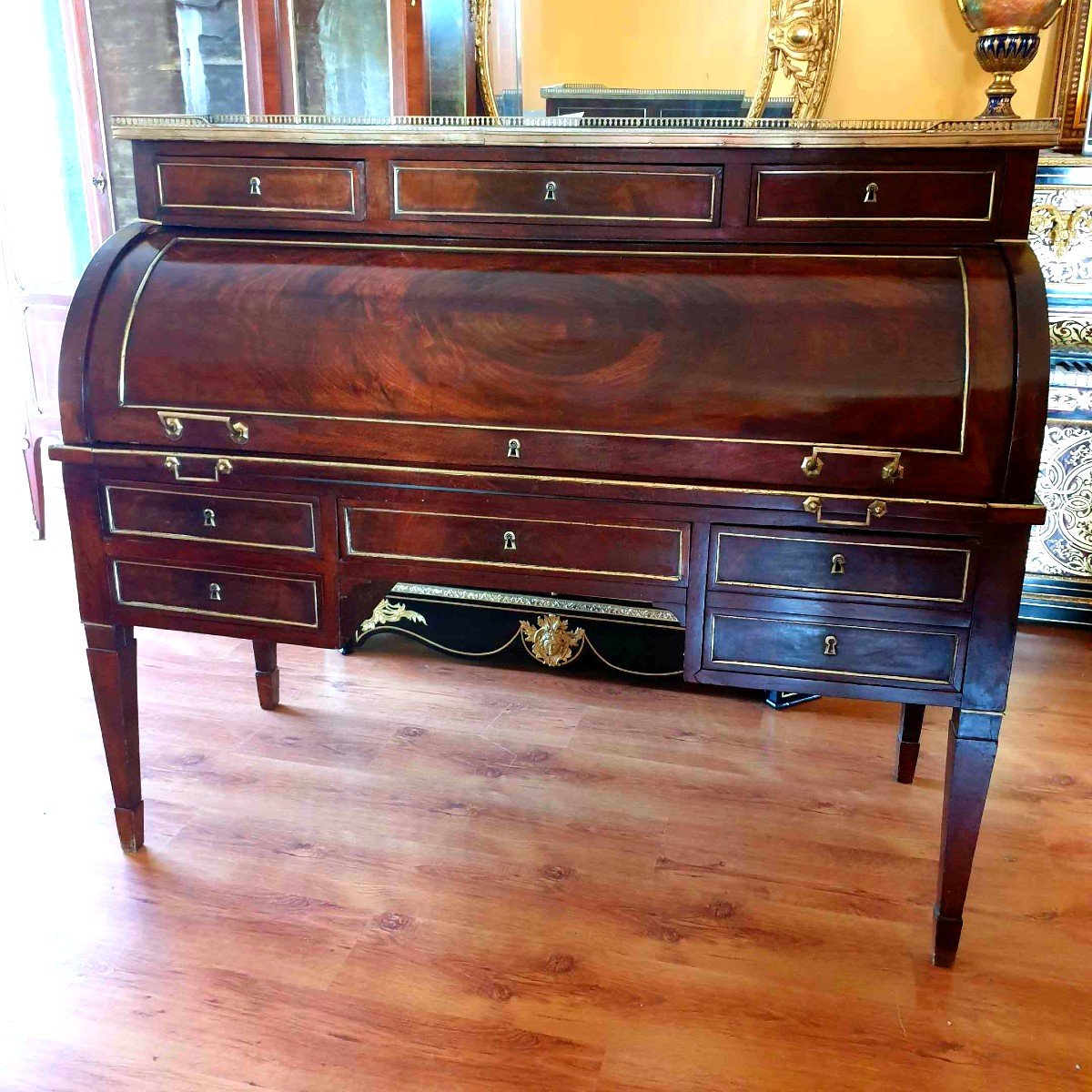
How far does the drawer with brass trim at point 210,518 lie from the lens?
1787 millimetres

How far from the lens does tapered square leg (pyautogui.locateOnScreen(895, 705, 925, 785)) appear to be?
88.0 inches

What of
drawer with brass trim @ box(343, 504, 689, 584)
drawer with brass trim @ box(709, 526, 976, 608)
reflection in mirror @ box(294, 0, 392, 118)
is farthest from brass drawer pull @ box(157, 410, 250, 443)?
reflection in mirror @ box(294, 0, 392, 118)

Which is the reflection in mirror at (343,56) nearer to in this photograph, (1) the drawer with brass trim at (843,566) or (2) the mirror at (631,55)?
(2) the mirror at (631,55)

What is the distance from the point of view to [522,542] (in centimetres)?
171

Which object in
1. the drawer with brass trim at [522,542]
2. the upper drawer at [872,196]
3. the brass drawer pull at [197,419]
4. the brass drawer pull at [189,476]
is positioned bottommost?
the drawer with brass trim at [522,542]

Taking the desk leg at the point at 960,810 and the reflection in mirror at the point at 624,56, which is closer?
the desk leg at the point at 960,810

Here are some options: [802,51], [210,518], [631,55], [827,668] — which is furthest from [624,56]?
[827,668]

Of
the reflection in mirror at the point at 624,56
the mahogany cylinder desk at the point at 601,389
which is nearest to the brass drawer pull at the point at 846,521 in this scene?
the mahogany cylinder desk at the point at 601,389

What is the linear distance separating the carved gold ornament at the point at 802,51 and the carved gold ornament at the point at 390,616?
5.04ft

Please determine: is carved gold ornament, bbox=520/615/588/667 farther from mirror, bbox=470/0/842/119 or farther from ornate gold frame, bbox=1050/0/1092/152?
ornate gold frame, bbox=1050/0/1092/152

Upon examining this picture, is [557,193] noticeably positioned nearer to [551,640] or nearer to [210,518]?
[210,518]

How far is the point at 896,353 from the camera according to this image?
5.08 feet

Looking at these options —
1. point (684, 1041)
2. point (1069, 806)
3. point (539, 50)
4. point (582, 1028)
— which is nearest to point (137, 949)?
point (582, 1028)

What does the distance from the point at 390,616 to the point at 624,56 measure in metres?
1.55
